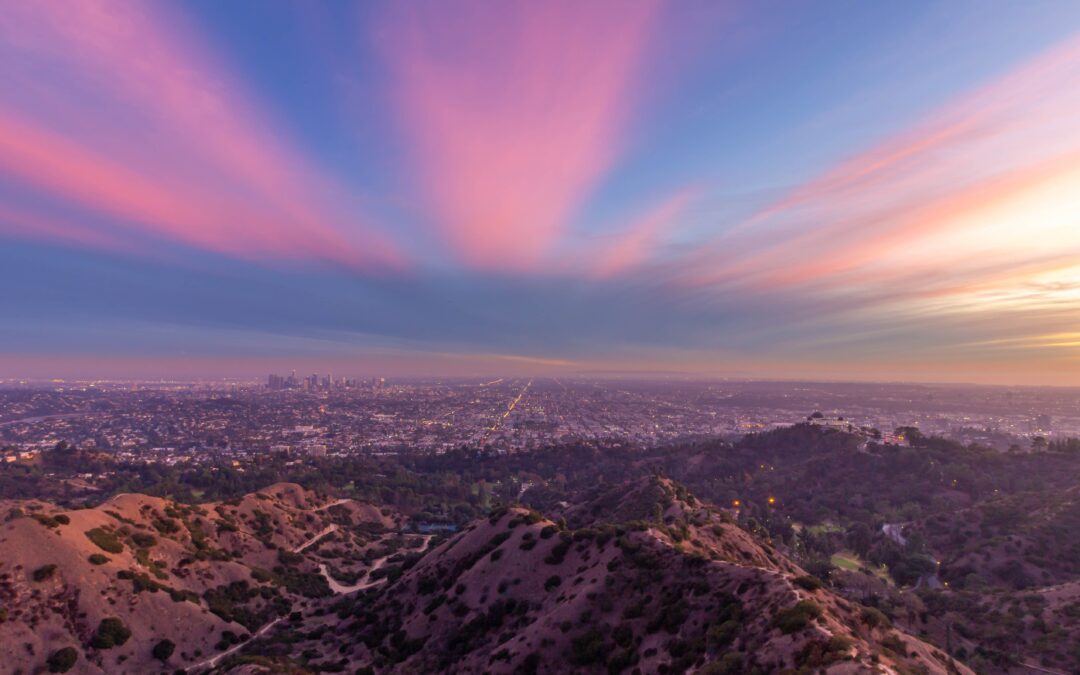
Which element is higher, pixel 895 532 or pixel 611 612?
pixel 611 612

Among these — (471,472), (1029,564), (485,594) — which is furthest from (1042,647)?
(471,472)

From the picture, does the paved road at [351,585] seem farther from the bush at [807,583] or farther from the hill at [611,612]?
the bush at [807,583]

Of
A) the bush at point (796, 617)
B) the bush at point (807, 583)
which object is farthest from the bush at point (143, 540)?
the bush at point (807, 583)

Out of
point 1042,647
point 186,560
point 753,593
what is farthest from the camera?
point 186,560

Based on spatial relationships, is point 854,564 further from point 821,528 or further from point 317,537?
point 317,537

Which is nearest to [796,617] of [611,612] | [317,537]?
[611,612]

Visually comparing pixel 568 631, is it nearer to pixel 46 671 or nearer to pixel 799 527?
pixel 46 671

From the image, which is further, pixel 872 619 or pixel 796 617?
pixel 872 619
